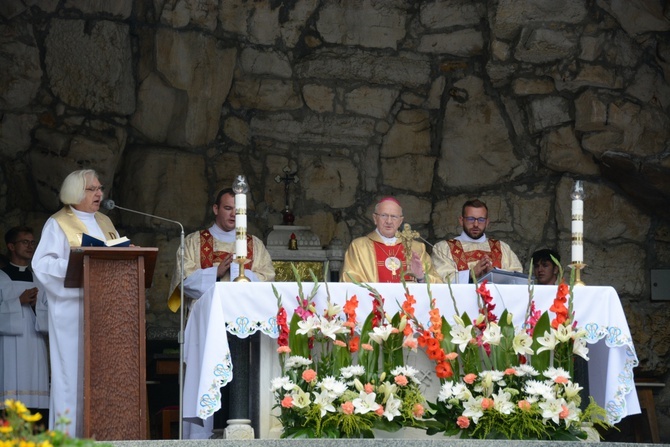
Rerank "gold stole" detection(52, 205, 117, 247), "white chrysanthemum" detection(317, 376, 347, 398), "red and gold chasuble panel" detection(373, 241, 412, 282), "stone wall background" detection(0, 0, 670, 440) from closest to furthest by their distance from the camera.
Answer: "white chrysanthemum" detection(317, 376, 347, 398) < "gold stole" detection(52, 205, 117, 247) < "red and gold chasuble panel" detection(373, 241, 412, 282) < "stone wall background" detection(0, 0, 670, 440)

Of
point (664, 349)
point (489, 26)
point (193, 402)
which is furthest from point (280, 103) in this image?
point (193, 402)

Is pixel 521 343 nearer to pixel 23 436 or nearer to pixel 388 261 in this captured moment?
pixel 388 261

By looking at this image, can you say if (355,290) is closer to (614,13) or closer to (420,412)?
(420,412)

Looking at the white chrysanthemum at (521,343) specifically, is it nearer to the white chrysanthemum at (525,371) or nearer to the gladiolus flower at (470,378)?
the white chrysanthemum at (525,371)

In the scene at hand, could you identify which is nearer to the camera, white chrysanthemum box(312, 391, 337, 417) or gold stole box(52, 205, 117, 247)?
white chrysanthemum box(312, 391, 337, 417)

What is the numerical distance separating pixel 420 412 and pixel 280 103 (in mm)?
4898

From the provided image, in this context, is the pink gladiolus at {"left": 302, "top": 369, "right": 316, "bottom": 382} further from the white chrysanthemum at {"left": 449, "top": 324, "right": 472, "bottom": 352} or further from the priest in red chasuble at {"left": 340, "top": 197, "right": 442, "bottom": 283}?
the priest in red chasuble at {"left": 340, "top": 197, "right": 442, "bottom": 283}

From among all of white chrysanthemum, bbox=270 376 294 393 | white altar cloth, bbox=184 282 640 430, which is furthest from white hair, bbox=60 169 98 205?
white chrysanthemum, bbox=270 376 294 393

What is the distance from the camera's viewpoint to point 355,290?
7.07 meters

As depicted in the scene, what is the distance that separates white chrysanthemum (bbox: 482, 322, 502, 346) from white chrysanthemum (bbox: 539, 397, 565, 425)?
38 centimetres

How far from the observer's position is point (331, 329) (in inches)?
266

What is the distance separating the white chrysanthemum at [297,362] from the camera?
22.0ft

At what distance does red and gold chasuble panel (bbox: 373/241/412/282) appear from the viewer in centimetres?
873

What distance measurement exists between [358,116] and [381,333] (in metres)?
4.68
